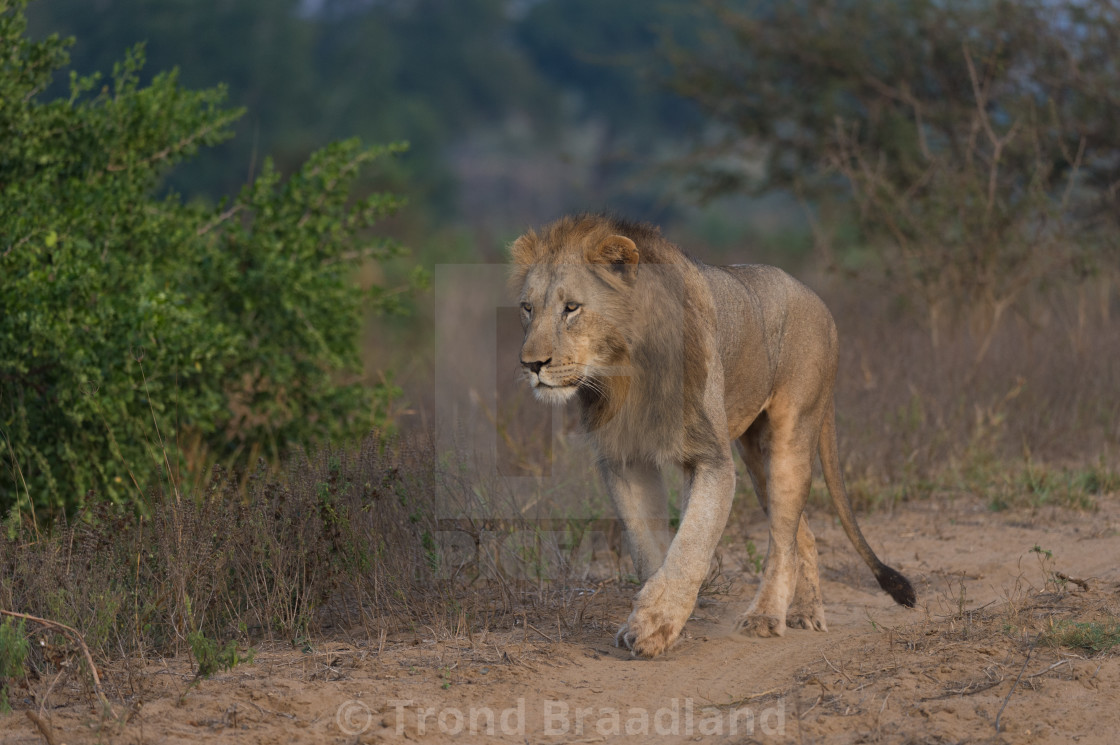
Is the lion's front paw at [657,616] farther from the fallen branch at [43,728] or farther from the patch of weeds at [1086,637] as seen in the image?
the fallen branch at [43,728]

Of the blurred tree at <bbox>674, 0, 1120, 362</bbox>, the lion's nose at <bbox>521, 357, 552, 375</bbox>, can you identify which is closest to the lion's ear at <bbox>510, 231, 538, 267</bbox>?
the lion's nose at <bbox>521, 357, 552, 375</bbox>

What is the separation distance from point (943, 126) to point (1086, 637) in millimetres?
9115

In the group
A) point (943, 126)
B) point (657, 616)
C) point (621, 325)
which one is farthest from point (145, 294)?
point (943, 126)

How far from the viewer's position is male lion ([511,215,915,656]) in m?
4.19

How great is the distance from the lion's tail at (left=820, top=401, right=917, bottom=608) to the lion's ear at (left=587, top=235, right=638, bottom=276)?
Answer: 1427 millimetres

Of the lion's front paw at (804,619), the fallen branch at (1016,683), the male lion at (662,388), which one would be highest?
the male lion at (662,388)

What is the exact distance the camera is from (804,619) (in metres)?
4.88

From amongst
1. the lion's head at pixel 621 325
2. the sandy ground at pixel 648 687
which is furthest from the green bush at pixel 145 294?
the lion's head at pixel 621 325

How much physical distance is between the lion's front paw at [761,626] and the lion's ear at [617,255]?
1.42 metres

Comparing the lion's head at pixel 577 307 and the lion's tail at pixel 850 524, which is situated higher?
the lion's head at pixel 577 307

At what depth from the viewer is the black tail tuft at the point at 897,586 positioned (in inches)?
192

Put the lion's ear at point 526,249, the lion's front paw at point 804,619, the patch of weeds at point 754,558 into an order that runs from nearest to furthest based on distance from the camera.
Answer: the lion's ear at point 526,249 → the lion's front paw at point 804,619 → the patch of weeds at point 754,558

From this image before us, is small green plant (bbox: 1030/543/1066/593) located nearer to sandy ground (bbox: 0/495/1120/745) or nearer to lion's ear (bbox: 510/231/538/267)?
sandy ground (bbox: 0/495/1120/745)

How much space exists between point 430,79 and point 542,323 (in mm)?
42906
